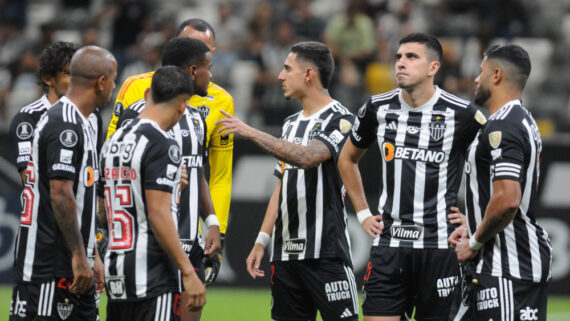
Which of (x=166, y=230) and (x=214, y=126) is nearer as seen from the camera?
(x=166, y=230)

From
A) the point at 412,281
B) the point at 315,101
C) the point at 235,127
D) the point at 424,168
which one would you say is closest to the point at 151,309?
the point at 235,127

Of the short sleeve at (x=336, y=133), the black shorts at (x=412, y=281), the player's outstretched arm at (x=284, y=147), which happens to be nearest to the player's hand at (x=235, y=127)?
the player's outstretched arm at (x=284, y=147)

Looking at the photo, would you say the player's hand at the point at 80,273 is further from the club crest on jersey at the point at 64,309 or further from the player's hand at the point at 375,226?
the player's hand at the point at 375,226

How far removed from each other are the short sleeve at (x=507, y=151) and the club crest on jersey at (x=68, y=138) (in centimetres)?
268

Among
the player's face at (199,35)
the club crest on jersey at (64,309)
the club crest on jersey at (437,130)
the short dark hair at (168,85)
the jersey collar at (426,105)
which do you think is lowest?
the club crest on jersey at (64,309)

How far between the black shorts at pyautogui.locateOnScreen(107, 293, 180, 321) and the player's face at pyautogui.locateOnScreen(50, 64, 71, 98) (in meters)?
1.73

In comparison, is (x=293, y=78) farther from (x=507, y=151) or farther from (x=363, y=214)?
(x=507, y=151)

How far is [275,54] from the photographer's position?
1526cm

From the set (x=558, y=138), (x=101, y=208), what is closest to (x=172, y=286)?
(x=101, y=208)

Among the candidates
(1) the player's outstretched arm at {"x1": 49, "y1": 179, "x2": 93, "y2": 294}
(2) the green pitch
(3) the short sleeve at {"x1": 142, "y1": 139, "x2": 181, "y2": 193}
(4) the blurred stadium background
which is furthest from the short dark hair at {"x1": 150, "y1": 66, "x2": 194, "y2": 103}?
(4) the blurred stadium background

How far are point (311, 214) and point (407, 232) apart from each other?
0.81 meters

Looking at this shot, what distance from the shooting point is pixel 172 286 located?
5.58m

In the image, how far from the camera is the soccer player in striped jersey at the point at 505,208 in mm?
5762

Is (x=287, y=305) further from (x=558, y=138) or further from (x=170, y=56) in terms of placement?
(x=558, y=138)
